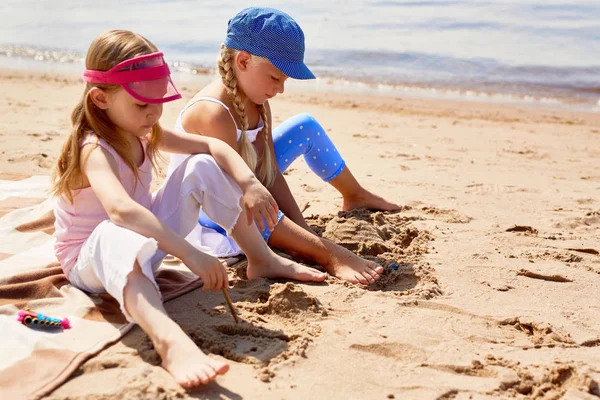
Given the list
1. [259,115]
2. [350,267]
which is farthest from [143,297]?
[259,115]

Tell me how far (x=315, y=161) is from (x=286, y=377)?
6.40 ft

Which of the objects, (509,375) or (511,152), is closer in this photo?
(509,375)

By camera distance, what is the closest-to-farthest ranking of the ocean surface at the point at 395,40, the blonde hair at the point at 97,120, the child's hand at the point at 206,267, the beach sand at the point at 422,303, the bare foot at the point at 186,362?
the bare foot at the point at 186,362 < the beach sand at the point at 422,303 < the child's hand at the point at 206,267 < the blonde hair at the point at 97,120 < the ocean surface at the point at 395,40

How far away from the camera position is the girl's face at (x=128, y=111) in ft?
8.45

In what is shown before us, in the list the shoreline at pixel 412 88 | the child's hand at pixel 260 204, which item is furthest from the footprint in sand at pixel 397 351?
the shoreline at pixel 412 88

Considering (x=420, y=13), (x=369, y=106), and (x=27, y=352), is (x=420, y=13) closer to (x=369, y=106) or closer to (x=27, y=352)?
(x=369, y=106)

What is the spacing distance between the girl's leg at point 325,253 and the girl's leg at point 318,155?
24.6 inches

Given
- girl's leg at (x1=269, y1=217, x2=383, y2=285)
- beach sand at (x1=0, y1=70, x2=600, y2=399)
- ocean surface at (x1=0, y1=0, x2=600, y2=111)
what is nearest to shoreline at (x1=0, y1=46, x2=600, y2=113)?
ocean surface at (x1=0, y1=0, x2=600, y2=111)

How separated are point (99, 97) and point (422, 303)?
1.49 metres

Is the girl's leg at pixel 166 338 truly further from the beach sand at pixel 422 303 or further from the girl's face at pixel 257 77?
the girl's face at pixel 257 77

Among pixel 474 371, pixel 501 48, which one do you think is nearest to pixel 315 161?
pixel 474 371

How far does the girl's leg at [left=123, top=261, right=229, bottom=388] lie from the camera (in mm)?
2072

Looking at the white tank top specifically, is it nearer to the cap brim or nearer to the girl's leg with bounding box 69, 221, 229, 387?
the cap brim

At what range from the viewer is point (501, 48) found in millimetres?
12328
